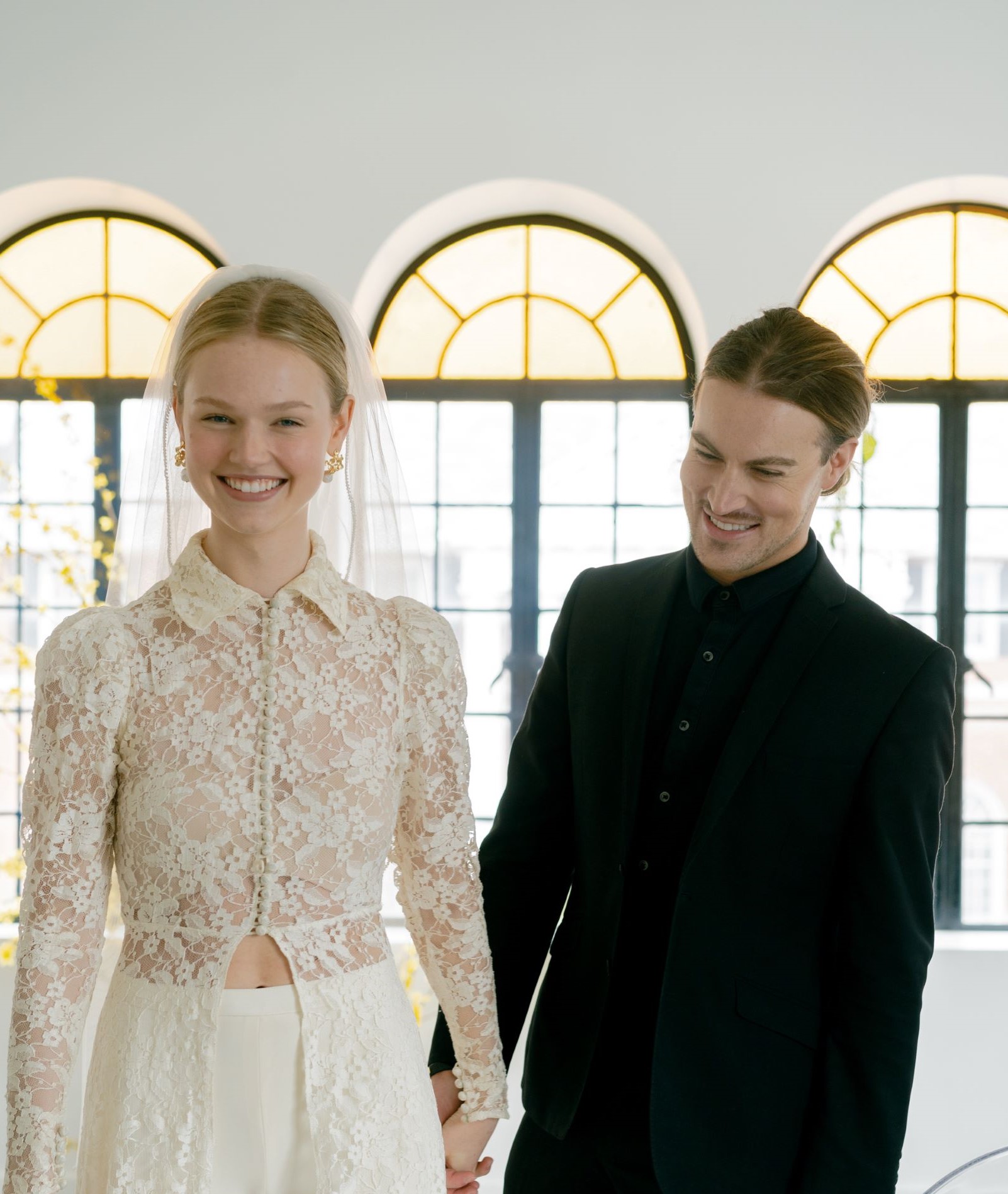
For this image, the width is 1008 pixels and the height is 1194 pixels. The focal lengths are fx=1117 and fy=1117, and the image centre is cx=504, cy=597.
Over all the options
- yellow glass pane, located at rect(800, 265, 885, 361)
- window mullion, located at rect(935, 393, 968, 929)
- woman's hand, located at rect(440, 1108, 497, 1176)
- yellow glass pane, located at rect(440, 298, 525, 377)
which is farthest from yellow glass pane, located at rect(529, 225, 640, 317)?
woman's hand, located at rect(440, 1108, 497, 1176)

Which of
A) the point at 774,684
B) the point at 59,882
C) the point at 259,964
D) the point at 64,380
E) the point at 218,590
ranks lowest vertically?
the point at 259,964

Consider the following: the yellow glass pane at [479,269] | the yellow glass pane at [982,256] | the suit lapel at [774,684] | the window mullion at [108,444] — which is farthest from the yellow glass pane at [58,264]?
the suit lapel at [774,684]

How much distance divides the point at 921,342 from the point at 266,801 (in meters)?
3.04

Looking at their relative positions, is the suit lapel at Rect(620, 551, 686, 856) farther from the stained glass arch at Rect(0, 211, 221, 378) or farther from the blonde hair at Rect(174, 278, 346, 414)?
the stained glass arch at Rect(0, 211, 221, 378)

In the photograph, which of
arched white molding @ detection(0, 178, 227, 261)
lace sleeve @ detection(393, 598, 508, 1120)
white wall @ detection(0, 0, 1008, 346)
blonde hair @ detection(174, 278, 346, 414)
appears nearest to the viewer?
blonde hair @ detection(174, 278, 346, 414)

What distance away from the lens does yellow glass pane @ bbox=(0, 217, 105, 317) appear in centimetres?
362

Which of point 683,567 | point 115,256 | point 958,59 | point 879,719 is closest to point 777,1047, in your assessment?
point 879,719

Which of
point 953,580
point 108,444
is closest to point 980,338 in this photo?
point 953,580

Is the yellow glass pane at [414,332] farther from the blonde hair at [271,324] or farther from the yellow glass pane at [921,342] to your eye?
the blonde hair at [271,324]

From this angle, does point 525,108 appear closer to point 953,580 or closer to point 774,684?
point 953,580

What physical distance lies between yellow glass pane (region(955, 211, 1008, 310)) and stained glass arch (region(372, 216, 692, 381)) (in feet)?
3.01

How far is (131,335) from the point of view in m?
3.65

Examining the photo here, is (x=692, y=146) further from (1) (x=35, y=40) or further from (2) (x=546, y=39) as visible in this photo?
(1) (x=35, y=40)

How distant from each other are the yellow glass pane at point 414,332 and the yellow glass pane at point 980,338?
161 centimetres
